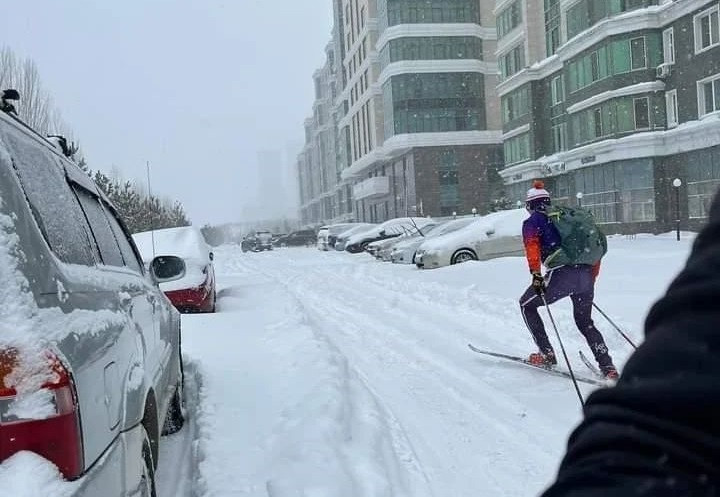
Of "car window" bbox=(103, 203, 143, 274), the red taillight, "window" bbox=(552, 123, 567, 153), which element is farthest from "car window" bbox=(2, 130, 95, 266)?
"window" bbox=(552, 123, 567, 153)

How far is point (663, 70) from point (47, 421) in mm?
32910

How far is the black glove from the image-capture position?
243 inches

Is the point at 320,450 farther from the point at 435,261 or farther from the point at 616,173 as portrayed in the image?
the point at 616,173

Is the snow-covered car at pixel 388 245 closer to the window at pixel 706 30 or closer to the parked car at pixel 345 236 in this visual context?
the parked car at pixel 345 236

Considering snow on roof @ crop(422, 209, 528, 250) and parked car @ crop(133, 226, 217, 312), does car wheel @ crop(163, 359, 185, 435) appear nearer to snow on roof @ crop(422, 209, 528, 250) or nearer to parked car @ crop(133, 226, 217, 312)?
parked car @ crop(133, 226, 217, 312)

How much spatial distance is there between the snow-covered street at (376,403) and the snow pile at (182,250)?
104 cm

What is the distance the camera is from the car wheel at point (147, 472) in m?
2.53

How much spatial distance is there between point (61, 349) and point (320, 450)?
2535 mm

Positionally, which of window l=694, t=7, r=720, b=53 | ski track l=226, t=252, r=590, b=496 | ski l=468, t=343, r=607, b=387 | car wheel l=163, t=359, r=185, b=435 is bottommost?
ski track l=226, t=252, r=590, b=496

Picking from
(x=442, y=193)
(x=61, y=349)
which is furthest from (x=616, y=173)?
(x=61, y=349)

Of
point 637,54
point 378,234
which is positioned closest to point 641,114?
point 637,54

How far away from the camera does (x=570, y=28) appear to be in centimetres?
3541

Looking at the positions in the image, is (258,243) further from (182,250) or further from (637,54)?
(182,250)

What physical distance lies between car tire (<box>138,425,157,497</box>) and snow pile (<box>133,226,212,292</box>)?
7.94m
